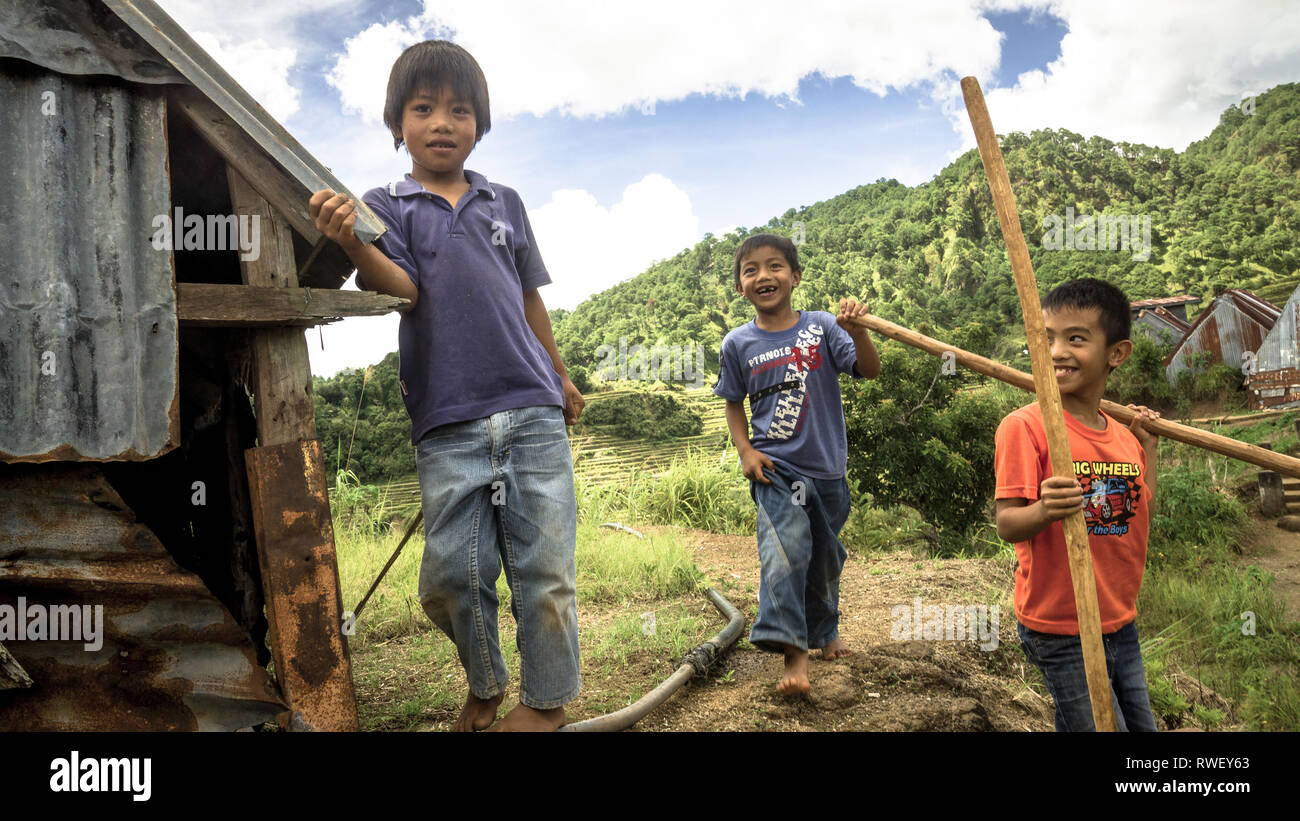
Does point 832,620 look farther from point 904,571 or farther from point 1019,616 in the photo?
point 904,571

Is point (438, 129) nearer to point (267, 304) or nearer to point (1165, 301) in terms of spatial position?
point (267, 304)

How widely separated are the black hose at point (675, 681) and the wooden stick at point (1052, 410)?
5.59ft

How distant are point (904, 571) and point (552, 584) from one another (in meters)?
4.33

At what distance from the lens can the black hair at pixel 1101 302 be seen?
8.66ft

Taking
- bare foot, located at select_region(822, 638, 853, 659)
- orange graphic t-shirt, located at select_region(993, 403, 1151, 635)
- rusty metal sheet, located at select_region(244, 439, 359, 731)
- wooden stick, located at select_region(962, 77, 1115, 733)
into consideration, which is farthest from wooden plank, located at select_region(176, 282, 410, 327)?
bare foot, located at select_region(822, 638, 853, 659)

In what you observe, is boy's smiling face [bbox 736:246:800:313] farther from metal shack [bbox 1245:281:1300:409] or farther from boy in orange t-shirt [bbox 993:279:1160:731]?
metal shack [bbox 1245:281:1300:409]

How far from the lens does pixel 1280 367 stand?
22.1 metres

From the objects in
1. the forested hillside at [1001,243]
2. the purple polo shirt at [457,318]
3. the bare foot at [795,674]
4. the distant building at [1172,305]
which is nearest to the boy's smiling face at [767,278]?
the purple polo shirt at [457,318]

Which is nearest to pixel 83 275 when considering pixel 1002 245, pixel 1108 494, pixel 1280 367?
pixel 1108 494

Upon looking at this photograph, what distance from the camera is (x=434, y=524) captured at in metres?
2.94

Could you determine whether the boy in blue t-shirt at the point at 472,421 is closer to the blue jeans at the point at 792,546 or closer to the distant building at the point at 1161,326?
the blue jeans at the point at 792,546

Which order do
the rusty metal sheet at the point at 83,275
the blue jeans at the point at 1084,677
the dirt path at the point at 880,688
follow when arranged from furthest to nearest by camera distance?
the dirt path at the point at 880,688, the rusty metal sheet at the point at 83,275, the blue jeans at the point at 1084,677

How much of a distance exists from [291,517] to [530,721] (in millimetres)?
1198
